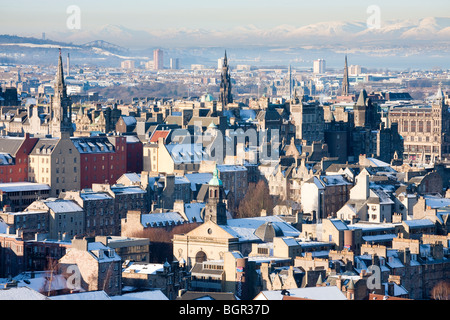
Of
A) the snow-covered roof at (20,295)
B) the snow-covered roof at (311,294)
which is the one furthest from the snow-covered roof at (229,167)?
the snow-covered roof at (20,295)

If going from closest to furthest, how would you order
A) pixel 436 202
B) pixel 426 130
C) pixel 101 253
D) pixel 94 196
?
1. pixel 101 253
2. pixel 94 196
3. pixel 436 202
4. pixel 426 130

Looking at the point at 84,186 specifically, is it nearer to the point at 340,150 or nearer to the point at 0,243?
the point at 0,243

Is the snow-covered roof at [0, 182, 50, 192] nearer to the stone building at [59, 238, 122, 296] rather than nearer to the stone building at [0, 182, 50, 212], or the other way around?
the stone building at [0, 182, 50, 212]

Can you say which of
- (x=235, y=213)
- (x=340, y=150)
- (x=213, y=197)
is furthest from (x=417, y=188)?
(x=340, y=150)

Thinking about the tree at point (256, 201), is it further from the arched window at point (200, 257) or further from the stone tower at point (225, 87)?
the stone tower at point (225, 87)

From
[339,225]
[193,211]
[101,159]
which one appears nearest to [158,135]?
[101,159]

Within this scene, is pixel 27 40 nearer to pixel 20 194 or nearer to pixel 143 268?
pixel 20 194

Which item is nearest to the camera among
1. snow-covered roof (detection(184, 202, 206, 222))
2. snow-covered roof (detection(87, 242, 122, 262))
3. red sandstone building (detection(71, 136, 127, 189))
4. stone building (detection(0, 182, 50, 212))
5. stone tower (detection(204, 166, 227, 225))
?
snow-covered roof (detection(87, 242, 122, 262))

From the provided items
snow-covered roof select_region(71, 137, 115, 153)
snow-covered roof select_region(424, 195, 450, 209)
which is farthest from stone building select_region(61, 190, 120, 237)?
snow-covered roof select_region(424, 195, 450, 209)
